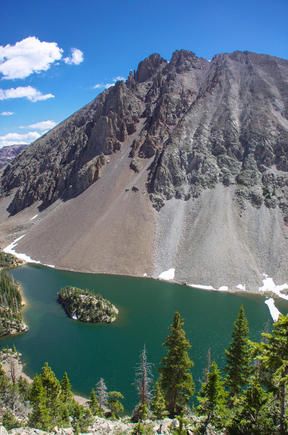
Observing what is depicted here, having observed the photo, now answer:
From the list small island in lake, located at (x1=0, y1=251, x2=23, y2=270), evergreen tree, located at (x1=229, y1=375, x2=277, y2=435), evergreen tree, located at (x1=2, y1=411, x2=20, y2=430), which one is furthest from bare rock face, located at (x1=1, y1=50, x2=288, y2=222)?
evergreen tree, located at (x1=229, y1=375, x2=277, y2=435)

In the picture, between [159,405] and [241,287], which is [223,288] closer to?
[241,287]

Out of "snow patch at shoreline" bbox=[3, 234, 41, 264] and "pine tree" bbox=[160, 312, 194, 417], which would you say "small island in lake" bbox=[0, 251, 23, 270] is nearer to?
"snow patch at shoreline" bbox=[3, 234, 41, 264]

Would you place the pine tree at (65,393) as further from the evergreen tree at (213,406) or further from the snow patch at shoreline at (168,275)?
the snow patch at shoreline at (168,275)

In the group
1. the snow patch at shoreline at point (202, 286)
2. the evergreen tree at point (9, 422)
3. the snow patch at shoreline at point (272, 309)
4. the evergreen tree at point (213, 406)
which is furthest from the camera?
the snow patch at shoreline at point (202, 286)

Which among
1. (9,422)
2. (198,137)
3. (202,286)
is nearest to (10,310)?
(9,422)

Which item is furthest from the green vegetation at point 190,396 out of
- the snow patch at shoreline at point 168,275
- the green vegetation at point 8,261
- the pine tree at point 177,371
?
the green vegetation at point 8,261
